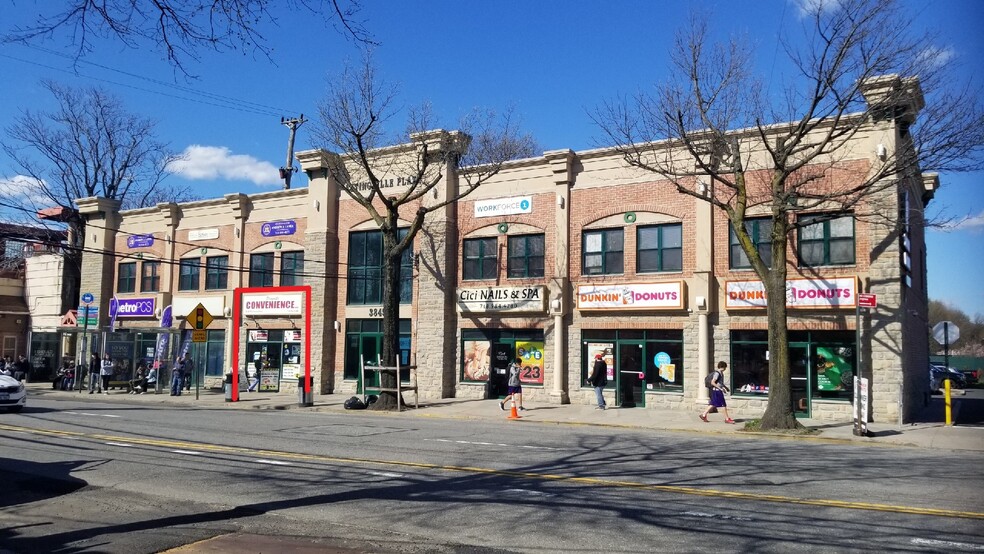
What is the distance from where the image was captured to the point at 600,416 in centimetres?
2114

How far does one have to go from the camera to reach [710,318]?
22.3 metres

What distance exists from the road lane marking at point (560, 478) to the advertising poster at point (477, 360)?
12869 millimetres

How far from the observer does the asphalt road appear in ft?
24.3

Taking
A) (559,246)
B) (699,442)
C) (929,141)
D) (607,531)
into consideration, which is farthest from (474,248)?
(607,531)

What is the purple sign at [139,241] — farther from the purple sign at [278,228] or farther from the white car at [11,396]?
the white car at [11,396]

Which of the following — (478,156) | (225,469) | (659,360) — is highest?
(478,156)

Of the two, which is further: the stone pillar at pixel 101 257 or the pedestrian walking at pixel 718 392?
the stone pillar at pixel 101 257

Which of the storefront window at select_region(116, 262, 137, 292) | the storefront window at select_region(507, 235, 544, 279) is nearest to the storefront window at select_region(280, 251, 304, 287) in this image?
the storefront window at select_region(507, 235, 544, 279)

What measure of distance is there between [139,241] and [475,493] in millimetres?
31989

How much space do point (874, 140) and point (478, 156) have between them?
13.3m

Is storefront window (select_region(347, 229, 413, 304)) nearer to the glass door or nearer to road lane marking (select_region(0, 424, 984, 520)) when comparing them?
the glass door

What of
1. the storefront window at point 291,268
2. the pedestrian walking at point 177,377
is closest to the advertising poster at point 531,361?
the storefront window at point 291,268

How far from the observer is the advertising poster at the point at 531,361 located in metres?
25.3

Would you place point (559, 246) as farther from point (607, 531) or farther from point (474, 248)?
point (607, 531)
